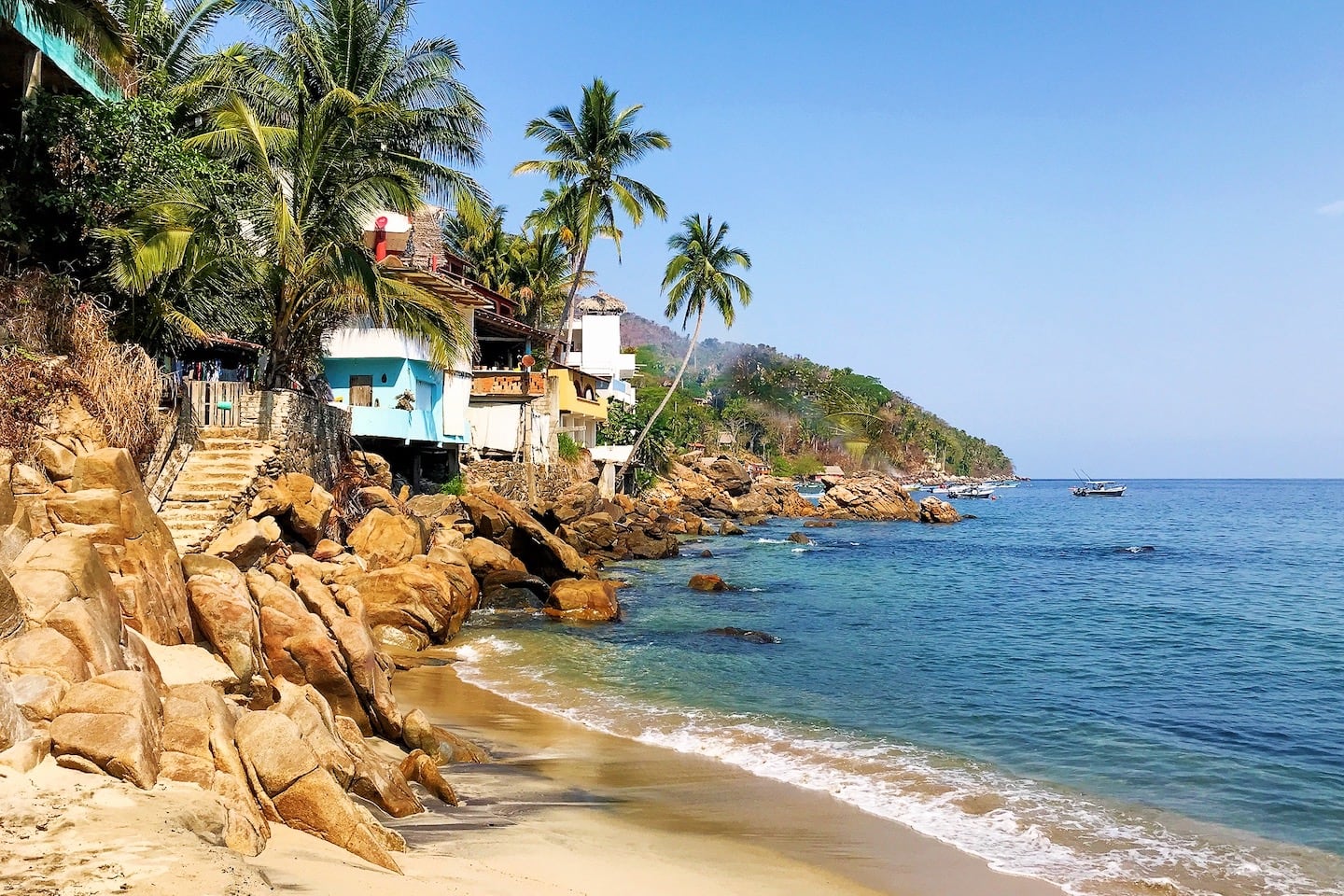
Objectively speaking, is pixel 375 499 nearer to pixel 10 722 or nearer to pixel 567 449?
pixel 567 449

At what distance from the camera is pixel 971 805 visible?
35.6 feet

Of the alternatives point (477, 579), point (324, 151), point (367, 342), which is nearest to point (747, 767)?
point (477, 579)

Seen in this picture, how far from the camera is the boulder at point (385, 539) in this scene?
67.1 feet

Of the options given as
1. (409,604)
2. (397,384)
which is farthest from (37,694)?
(397,384)

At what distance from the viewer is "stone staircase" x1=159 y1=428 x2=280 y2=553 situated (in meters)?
15.9

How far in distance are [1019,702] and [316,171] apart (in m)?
18.9

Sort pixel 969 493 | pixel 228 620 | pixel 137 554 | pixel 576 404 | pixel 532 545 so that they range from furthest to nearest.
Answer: pixel 969 493 < pixel 576 404 < pixel 532 545 < pixel 228 620 < pixel 137 554

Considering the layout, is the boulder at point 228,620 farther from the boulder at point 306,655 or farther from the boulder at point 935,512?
the boulder at point 935,512

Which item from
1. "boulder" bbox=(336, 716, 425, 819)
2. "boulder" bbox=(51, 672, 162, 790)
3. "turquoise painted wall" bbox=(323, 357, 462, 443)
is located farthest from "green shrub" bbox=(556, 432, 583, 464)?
"boulder" bbox=(51, 672, 162, 790)

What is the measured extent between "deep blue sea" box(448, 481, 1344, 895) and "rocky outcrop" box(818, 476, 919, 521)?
3789cm

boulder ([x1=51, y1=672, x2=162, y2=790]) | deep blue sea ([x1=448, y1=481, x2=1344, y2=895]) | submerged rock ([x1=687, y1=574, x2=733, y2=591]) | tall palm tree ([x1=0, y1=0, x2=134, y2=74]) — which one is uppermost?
tall palm tree ([x1=0, y1=0, x2=134, y2=74])

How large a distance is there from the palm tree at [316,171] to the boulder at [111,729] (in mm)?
13152

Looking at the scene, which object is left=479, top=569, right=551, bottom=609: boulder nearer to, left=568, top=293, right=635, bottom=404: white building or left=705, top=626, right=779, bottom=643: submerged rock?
left=705, top=626, right=779, bottom=643: submerged rock

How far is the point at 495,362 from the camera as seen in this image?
4225 cm
